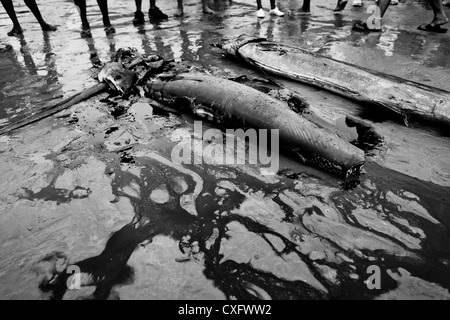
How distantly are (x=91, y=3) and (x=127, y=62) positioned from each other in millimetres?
6649

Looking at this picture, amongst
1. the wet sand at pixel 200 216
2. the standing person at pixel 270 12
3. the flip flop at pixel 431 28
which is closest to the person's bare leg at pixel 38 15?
the wet sand at pixel 200 216

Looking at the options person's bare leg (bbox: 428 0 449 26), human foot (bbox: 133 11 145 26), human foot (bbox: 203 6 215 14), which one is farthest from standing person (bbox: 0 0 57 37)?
person's bare leg (bbox: 428 0 449 26)

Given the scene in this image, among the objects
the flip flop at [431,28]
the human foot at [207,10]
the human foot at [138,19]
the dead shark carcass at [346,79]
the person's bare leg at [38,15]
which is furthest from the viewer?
the human foot at [207,10]

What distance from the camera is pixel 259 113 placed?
2795 millimetres

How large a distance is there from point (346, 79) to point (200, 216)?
8.09 ft

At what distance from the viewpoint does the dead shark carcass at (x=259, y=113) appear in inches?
92.7

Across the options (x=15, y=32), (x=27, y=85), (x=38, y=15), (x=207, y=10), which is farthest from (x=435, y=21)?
(x=15, y=32)

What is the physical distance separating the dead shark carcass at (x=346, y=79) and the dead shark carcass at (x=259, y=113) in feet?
3.36

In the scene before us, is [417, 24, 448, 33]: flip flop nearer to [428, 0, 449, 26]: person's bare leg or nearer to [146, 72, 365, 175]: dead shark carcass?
[428, 0, 449, 26]: person's bare leg

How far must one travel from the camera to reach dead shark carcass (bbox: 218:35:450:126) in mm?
2898

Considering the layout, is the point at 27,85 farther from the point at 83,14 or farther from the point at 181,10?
the point at 181,10

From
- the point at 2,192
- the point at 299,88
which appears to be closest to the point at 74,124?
the point at 2,192

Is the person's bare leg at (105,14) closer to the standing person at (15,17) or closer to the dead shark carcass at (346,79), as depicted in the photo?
the standing person at (15,17)
